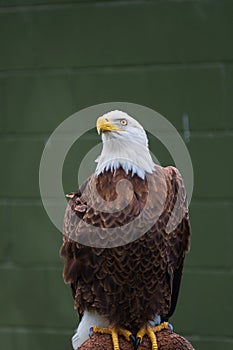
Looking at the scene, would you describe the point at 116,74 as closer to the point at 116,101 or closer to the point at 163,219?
the point at 116,101

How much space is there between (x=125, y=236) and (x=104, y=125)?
0.24 metres

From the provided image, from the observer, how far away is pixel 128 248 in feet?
5.07

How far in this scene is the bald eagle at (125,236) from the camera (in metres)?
1.55

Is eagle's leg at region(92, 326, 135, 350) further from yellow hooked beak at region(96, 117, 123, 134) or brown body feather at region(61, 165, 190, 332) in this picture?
yellow hooked beak at region(96, 117, 123, 134)

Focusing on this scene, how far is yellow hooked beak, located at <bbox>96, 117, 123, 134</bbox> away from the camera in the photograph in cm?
150

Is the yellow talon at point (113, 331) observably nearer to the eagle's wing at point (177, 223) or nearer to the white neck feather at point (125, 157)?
the eagle's wing at point (177, 223)

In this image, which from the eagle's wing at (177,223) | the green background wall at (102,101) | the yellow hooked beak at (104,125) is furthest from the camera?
the green background wall at (102,101)

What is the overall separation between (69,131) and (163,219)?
1076 millimetres

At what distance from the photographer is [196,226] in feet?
8.33

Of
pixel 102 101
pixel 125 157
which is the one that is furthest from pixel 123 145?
pixel 102 101

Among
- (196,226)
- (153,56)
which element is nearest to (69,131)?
(153,56)

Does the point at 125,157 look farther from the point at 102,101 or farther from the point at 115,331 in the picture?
the point at 102,101

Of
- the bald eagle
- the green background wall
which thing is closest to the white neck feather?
the bald eagle

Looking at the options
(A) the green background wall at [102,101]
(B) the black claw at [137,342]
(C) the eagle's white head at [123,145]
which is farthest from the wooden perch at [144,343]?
(A) the green background wall at [102,101]
